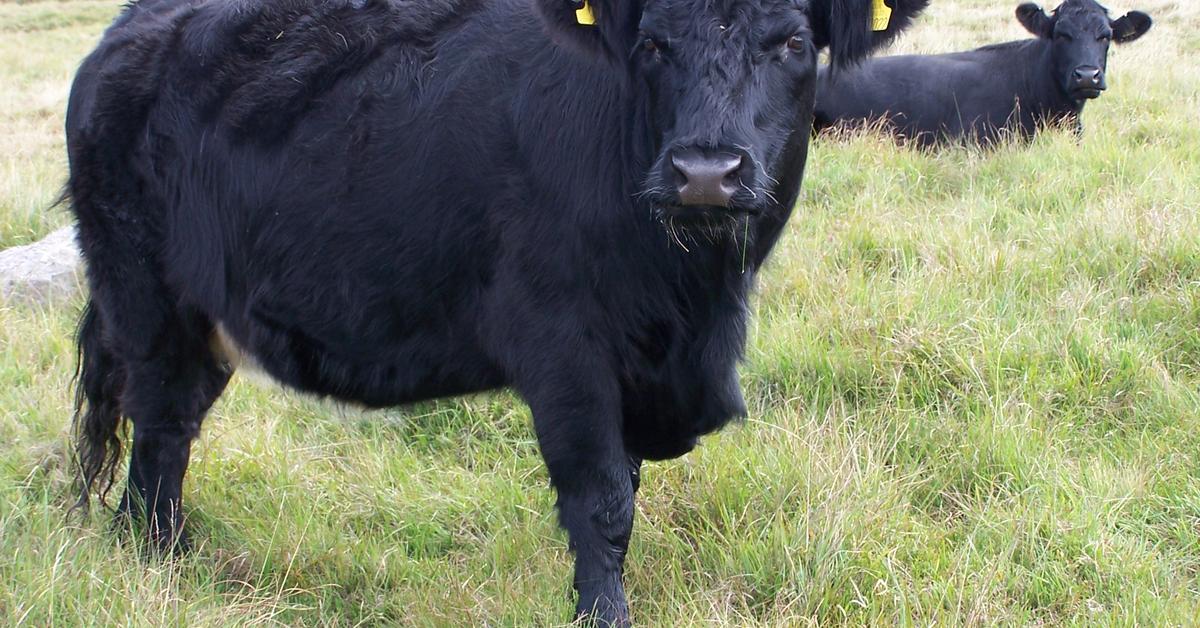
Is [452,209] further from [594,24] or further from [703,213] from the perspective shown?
[703,213]

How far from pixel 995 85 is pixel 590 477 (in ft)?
24.7

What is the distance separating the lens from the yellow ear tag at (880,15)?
9.64ft

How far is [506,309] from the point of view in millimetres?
2875

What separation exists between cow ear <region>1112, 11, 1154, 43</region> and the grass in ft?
14.2

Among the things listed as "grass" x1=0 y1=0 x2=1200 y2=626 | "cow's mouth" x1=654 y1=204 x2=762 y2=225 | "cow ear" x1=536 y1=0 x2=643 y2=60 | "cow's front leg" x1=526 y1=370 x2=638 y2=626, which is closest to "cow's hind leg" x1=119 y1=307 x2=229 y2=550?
"grass" x1=0 y1=0 x2=1200 y2=626

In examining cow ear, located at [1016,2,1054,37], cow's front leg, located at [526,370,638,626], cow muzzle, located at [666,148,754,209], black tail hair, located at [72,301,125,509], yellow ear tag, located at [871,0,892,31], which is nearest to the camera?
cow muzzle, located at [666,148,754,209]

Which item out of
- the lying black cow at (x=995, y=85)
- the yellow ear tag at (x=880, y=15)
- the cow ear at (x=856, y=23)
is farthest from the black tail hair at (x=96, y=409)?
the lying black cow at (x=995, y=85)

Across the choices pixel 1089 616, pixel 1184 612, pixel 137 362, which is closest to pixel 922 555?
pixel 1089 616

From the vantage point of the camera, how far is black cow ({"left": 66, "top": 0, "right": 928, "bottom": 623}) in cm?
272

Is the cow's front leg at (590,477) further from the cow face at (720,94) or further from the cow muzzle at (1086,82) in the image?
the cow muzzle at (1086,82)

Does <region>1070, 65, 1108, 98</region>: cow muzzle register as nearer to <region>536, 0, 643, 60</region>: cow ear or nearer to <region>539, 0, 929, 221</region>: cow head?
<region>539, 0, 929, 221</region>: cow head

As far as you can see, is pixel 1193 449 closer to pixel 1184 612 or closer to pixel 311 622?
pixel 1184 612

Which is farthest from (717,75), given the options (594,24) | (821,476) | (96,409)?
(96,409)

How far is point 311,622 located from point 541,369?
1034mm
